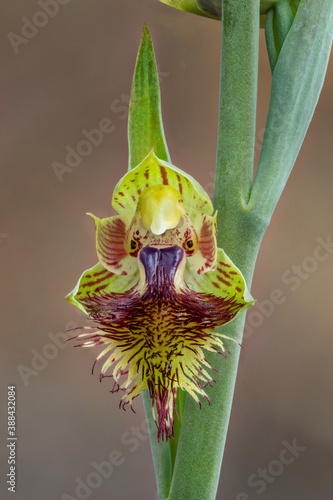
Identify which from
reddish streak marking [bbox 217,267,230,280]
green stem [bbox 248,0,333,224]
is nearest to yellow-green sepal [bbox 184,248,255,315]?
reddish streak marking [bbox 217,267,230,280]

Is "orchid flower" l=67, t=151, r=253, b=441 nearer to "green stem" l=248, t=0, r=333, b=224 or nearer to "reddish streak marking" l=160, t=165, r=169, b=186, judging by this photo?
"reddish streak marking" l=160, t=165, r=169, b=186

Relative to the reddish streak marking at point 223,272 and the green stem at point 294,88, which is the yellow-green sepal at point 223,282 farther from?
the green stem at point 294,88

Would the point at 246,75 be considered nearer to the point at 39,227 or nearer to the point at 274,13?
the point at 274,13

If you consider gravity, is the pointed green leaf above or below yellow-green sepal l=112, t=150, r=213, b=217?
above

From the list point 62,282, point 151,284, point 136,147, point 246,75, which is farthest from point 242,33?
point 62,282

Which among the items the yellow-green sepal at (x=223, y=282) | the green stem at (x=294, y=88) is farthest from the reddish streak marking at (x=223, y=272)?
the green stem at (x=294, y=88)

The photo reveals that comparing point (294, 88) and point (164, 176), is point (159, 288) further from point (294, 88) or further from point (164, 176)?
point (294, 88)

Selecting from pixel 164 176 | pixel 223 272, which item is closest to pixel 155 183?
pixel 164 176
